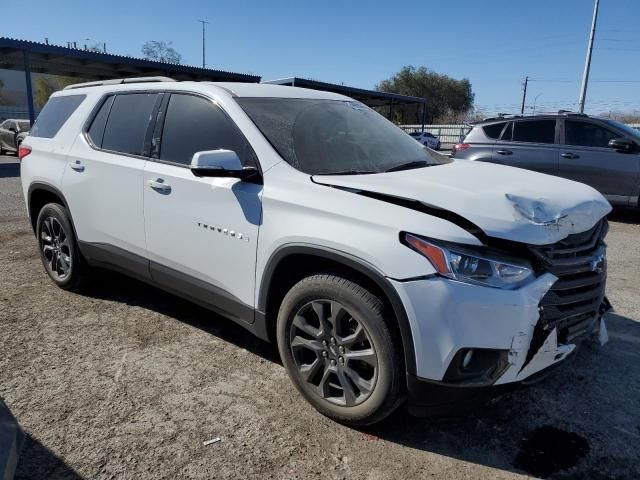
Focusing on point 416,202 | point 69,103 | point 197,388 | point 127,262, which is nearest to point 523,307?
point 416,202

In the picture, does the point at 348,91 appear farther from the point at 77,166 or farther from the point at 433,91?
the point at 433,91

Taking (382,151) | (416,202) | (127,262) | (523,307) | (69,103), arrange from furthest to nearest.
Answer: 1. (69,103)
2. (127,262)
3. (382,151)
4. (416,202)
5. (523,307)

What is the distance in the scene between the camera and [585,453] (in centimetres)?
246

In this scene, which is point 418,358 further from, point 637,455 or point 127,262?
point 127,262

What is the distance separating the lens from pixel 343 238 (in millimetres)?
2414


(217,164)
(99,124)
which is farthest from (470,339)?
(99,124)

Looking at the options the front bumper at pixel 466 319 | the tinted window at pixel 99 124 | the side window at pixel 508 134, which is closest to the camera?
the front bumper at pixel 466 319

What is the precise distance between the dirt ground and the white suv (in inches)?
10.9

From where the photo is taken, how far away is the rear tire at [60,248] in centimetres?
428

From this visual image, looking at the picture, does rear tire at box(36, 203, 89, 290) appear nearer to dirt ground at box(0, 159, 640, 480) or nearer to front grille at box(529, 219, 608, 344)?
dirt ground at box(0, 159, 640, 480)

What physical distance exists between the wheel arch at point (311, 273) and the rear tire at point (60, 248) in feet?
7.34

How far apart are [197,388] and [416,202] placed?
171 cm

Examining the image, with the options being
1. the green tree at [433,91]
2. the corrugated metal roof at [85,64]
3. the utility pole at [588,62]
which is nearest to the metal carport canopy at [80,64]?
the corrugated metal roof at [85,64]

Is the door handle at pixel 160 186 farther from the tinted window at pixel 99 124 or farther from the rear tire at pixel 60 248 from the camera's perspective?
the rear tire at pixel 60 248
